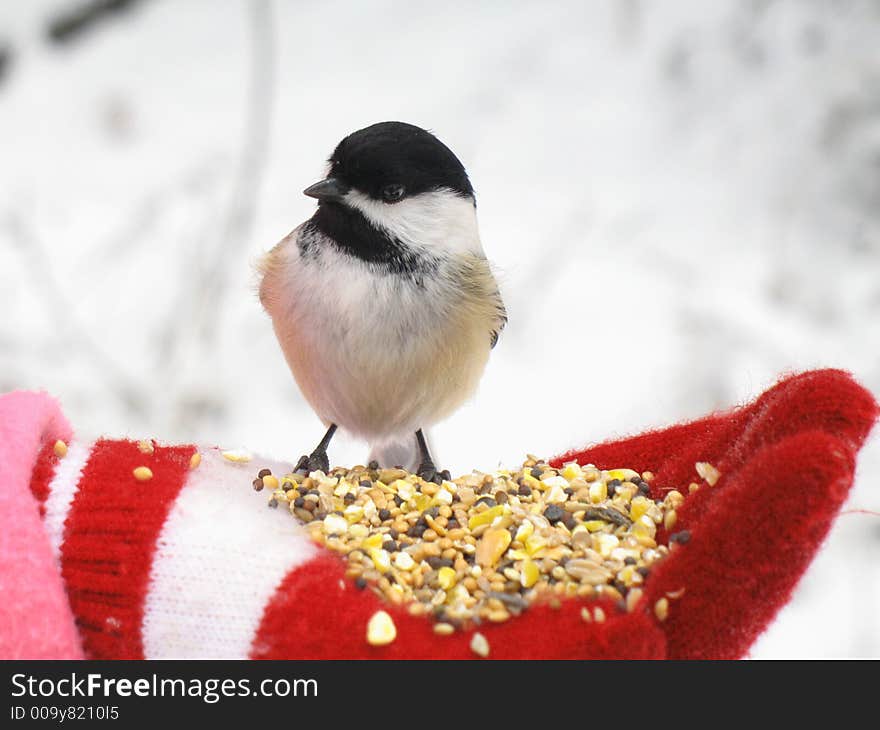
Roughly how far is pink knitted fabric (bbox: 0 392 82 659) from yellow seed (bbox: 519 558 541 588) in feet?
1.30

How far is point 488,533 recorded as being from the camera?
3.39 ft

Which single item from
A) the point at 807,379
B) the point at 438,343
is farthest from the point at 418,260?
the point at 807,379

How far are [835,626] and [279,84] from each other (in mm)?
2047

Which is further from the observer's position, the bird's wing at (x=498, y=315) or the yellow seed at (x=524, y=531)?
the bird's wing at (x=498, y=315)

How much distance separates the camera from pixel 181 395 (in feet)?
7.31

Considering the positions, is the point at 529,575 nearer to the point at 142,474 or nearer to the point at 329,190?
the point at 142,474

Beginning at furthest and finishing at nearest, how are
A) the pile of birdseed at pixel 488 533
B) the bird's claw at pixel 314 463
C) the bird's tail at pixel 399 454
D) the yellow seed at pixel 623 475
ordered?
1. the bird's tail at pixel 399 454
2. the bird's claw at pixel 314 463
3. the yellow seed at pixel 623 475
4. the pile of birdseed at pixel 488 533

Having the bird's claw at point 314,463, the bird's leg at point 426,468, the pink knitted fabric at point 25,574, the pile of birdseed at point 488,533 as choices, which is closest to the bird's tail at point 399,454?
the bird's leg at point 426,468

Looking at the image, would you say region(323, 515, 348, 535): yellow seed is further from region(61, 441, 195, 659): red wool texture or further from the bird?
the bird

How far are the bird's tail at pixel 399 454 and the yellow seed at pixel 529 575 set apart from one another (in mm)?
611

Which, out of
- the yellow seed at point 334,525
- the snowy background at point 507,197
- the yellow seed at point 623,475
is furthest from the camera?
the snowy background at point 507,197

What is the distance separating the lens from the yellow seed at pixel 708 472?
104cm

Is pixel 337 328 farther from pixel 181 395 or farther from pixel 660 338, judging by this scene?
pixel 660 338

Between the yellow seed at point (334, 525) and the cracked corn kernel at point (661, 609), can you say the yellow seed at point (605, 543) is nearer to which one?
the cracked corn kernel at point (661, 609)
